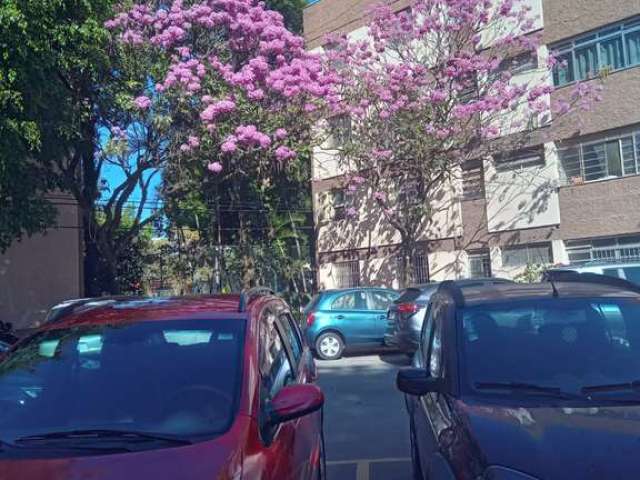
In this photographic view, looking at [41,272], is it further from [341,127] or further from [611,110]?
[611,110]

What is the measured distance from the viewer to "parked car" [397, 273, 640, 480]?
2895mm

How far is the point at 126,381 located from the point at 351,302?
39.5 feet

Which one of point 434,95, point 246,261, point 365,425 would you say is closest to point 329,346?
point 365,425

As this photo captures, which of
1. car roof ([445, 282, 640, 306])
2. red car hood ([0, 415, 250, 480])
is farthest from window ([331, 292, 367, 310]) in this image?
red car hood ([0, 415, 250, 480])

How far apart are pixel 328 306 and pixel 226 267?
10276mm

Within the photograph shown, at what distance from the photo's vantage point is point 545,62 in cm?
1883

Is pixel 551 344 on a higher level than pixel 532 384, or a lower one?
higher

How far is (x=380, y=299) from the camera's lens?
607 inches

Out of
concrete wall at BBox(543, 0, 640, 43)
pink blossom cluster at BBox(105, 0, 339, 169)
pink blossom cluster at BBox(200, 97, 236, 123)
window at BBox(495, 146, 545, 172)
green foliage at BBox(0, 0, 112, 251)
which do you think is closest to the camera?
green foliage at BBox(0, 0, 112, 251)

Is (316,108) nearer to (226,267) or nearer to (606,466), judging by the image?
(226,267)

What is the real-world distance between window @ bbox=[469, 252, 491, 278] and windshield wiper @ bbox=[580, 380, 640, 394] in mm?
17216

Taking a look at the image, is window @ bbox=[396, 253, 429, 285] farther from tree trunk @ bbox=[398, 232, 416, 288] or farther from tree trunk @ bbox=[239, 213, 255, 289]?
tree trunk @ bbox=[239, 213, 255, 289]

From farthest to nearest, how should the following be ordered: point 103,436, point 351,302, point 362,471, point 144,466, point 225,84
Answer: point 225,84 → point 351,302 → point 362,471 → point 103,436 → point 144,466

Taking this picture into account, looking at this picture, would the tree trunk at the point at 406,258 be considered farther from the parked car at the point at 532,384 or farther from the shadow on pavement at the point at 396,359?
the parked car at the point at 532,384
